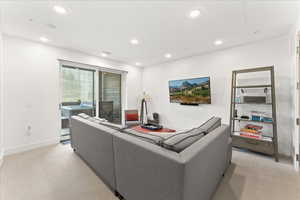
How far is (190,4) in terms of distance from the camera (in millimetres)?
1745

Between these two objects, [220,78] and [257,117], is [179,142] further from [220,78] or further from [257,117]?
[220,78]

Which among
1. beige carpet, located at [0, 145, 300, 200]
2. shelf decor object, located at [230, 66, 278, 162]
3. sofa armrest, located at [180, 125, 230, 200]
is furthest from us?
shelf decor object, located at [230, 66, 278, 162]

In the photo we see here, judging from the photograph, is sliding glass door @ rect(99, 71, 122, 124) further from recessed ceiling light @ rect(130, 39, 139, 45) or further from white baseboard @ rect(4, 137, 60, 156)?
recessed ceiling light @ rect(130, 39, 139, 45)

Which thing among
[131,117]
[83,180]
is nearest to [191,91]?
[131,117]

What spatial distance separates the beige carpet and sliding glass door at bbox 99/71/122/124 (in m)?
2.19

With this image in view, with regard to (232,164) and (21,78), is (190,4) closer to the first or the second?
(232,164)

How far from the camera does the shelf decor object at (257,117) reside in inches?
97.2

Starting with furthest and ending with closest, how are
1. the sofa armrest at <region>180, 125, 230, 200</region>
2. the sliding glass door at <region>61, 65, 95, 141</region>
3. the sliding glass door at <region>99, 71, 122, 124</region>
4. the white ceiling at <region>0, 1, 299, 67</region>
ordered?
the sliding glass door at <region>99, 71, 122, 124</region> → the sliding glass door at <region>61, 65, 95, 141</region> → the white ceiling at <region>0, 1, 299, 67</region> → the sofa armrest at <region>180, 125, 230, 200</region>

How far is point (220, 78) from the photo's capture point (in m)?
3.47

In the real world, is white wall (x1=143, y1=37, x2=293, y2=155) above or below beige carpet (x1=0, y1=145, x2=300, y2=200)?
above

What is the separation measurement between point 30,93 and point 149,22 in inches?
126

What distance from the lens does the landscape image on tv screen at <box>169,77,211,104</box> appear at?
3612mm

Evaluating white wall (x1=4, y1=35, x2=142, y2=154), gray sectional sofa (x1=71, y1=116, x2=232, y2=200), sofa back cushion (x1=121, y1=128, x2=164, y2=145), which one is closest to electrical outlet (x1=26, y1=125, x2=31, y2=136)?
white wall (x1=4, y1=35, x2=142, y2=154)

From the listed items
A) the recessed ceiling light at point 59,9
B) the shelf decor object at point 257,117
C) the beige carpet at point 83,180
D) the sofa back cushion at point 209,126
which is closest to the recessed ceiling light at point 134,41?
the recessed ceiling light at point 59,9
